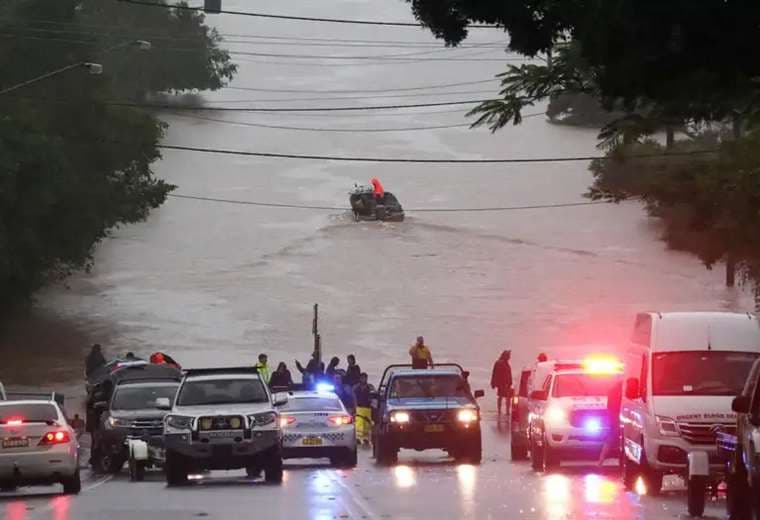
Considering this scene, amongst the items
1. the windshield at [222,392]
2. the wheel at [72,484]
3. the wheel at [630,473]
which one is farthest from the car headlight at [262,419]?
the wheel at [630,473]

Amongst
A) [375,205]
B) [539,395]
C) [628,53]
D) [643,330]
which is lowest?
[539,395]

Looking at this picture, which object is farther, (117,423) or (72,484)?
(117,423)

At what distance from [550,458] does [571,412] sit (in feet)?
2.96

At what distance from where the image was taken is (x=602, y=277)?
7969 cm

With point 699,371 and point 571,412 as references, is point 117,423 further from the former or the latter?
point 699,371

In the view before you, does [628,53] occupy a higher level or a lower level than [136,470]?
higher

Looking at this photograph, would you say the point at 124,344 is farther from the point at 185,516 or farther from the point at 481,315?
the point at 185,516

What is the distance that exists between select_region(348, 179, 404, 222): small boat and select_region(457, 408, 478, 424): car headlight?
2282 inches

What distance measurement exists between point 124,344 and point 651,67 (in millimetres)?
51165

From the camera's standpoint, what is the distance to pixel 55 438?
26.1 meters

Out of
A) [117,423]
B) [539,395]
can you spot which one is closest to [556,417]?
[539,395]

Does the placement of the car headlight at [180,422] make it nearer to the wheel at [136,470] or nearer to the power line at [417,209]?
the wheel at [136,470]

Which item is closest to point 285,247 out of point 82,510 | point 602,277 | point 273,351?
point 602,277

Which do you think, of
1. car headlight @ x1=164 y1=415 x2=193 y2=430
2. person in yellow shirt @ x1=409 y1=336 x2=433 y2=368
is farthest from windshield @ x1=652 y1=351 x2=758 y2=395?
person in yellow shirt @ x1=409 y1=336 x2=433 y2=368
